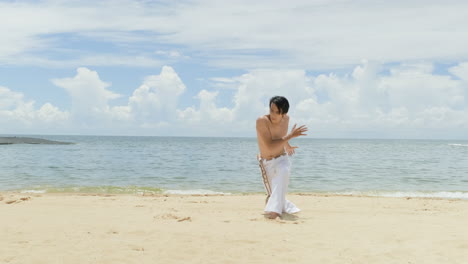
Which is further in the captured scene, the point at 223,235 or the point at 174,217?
the point at 174,217

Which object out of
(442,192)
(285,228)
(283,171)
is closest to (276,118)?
(283,171)

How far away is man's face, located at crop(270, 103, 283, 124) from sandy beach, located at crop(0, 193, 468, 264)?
65.0 inches

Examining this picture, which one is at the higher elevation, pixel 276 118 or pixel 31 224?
Answer: pixel 276 118

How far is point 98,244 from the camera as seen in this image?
525 cm

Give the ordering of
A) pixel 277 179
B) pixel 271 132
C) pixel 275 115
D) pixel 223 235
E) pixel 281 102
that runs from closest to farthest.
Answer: pixel 223 235, pixel 281 102, pixel 275 115, pixel 271 132, pixel 277 179

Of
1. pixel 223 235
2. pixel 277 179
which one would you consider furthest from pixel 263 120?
pixel 223 235

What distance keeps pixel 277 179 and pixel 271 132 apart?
0.81 metres

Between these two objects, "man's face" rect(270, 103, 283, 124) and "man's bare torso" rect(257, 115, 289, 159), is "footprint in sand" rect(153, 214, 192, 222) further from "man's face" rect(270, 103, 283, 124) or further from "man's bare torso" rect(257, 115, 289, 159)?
"man's face" rect(270, 103, 283, 124)

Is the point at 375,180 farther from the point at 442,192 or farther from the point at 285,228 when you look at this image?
the point at 285,228

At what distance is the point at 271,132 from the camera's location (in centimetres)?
710

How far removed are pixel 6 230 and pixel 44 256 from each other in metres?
1.64

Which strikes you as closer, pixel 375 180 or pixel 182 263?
pixel 182 263

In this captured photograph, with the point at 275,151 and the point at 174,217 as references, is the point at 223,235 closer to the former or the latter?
the point at 174,217

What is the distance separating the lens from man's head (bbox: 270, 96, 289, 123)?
6820mm
